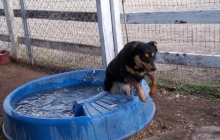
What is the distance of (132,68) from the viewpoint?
4297mm

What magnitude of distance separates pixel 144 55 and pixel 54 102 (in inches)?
70.9

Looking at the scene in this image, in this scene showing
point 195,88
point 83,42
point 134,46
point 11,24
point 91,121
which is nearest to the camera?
point 91,121

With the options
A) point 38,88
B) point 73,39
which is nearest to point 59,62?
point 73,39

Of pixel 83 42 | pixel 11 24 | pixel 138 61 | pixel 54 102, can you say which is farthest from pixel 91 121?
pixel 11 24

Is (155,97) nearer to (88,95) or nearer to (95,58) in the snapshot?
(88,95)

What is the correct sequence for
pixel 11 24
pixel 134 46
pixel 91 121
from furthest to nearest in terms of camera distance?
pixel 11 24
pixel 134 46
pixel 91 121

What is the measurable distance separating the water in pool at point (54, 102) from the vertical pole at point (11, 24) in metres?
2.84

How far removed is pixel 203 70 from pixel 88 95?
2.07m

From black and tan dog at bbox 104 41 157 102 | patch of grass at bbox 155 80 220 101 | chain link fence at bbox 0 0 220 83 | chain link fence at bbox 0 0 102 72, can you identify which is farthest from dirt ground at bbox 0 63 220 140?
chain link fence at bbox 0 0 102 72

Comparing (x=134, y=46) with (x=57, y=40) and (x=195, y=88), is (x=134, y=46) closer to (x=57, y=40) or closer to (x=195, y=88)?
(x=195, y=88)

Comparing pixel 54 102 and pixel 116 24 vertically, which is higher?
pixel 116 24

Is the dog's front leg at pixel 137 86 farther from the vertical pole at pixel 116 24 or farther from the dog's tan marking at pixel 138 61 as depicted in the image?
the vertical pole at pixel 116 24

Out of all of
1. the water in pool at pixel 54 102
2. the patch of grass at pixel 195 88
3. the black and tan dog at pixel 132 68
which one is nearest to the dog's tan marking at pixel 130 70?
the black and tan dog at pixel 132 68

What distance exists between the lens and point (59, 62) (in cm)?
751
